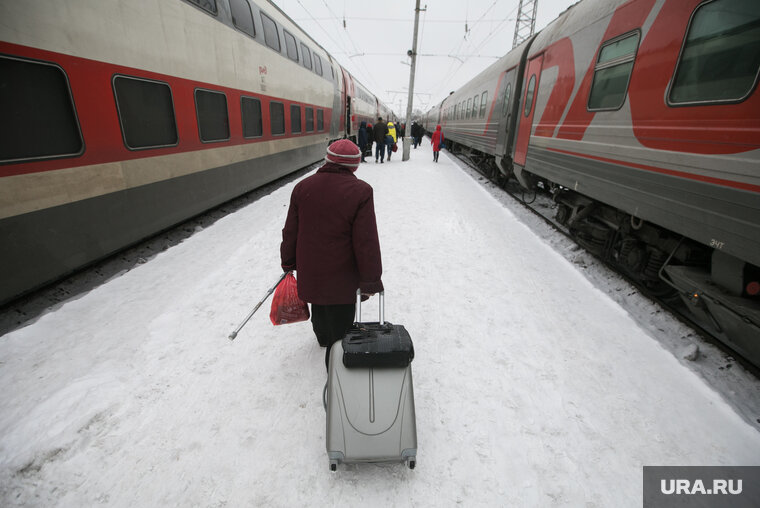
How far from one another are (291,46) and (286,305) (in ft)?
28.8

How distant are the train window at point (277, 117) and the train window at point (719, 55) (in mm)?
7113

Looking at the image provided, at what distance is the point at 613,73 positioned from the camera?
13.1ft

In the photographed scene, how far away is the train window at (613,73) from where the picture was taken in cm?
370

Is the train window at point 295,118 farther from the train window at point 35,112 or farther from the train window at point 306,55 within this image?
the train window at point 35,112

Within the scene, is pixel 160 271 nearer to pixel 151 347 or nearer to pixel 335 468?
pixel 151 347

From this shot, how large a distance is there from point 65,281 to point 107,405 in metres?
2.27

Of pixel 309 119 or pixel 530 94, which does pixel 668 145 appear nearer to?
pixel 530 94

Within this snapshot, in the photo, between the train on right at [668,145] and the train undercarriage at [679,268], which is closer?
the train on right at [668,145]

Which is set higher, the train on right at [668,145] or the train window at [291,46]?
the train window at [291,46]

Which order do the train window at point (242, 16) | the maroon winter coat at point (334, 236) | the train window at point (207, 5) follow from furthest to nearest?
the train window at point (242, 16) → the train window at point (207, 5) → the maroon winter coat at point (334, 236)

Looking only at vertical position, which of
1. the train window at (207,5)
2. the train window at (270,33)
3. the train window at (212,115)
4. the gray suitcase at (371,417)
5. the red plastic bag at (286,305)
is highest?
the train window at (270,33)

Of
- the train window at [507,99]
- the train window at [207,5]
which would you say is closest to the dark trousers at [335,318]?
the train window at [207,5]

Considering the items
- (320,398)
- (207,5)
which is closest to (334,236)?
(320,398)

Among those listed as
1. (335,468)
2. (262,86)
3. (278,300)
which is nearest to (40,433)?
(278,300)
